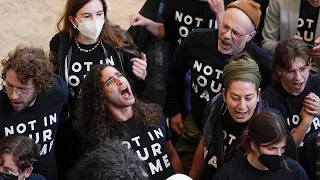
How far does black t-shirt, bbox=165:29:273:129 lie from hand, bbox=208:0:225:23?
0.39 ft

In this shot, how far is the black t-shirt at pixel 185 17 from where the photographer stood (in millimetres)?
3353

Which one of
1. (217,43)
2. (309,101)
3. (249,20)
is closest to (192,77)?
(217,43)

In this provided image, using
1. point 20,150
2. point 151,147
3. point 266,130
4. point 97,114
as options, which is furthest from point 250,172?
point 20,150

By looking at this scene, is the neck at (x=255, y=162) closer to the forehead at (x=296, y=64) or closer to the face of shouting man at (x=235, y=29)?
the forehead at (x=296, y=64)

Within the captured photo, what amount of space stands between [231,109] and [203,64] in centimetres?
53

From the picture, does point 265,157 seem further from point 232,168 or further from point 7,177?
point 7,177

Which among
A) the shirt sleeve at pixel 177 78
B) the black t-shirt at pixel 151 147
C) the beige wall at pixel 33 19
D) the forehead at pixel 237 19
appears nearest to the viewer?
the black t-shirt at pixel 151 147

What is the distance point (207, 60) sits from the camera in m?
3.18

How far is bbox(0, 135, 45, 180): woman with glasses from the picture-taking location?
2529 mm

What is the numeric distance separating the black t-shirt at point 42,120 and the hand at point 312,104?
1149 mm

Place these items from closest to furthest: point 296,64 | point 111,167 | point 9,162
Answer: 1. point 111,167
2. point 9,162
3. point 296,64

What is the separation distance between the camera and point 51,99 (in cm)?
289

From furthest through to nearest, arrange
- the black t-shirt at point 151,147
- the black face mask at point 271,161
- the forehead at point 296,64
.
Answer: the forehead at point 296,64
the black t-shirt at point 151,147
the black face mask at point 271,161

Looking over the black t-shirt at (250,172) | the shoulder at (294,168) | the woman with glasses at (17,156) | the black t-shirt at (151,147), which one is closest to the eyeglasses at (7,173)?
the woman with glasses at (17,156)
